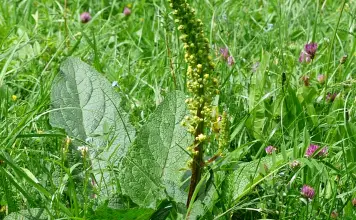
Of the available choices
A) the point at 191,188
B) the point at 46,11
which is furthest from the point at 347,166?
the point at 46,11

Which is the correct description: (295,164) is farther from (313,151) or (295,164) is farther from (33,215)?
(33,215)

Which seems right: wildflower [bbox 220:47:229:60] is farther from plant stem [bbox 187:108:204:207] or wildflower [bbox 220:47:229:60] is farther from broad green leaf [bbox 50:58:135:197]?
plant stem [bbox 187:108:204:207]

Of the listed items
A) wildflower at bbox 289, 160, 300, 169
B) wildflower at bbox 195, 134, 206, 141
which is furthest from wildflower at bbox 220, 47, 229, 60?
wildflower at bbox 195, 134, 206, 141

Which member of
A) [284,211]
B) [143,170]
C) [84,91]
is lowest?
[284,211]

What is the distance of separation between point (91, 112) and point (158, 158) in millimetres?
411

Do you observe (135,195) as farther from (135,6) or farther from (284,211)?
(135,6)

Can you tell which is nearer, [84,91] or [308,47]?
[84,91]

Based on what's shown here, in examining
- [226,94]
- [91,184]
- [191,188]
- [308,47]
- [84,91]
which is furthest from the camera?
[308,47]

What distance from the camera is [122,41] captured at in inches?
178

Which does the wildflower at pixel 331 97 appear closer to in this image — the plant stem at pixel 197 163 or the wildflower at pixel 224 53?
the wildflower at pixel 224 53

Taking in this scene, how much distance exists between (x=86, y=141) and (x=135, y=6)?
7.51ft

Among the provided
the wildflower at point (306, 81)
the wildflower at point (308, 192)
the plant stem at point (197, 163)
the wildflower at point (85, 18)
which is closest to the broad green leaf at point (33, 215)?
the plant stem at point (197, 163)

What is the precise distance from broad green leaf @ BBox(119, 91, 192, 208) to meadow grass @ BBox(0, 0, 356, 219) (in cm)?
7

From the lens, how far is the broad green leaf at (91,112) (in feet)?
9.12
